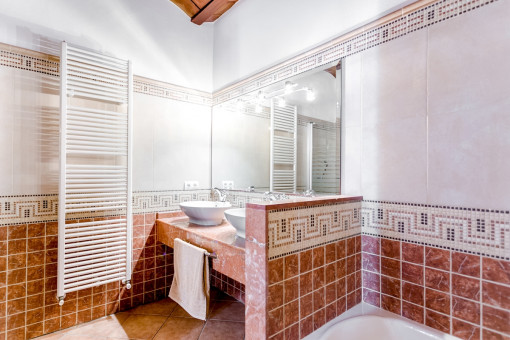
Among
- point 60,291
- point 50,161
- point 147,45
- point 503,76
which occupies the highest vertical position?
point 147,45

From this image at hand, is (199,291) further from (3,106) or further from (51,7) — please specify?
(51,7)

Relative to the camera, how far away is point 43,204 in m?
1.87

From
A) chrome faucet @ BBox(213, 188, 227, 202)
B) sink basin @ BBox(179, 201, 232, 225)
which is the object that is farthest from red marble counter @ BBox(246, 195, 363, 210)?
chrome faucet @ BBox(213, 188, 227, 202)

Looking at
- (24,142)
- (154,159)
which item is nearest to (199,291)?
(154,159)

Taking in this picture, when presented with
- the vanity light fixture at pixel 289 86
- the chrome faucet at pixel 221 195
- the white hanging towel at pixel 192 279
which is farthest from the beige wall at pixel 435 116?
the chrome faucet at pixel 221 195

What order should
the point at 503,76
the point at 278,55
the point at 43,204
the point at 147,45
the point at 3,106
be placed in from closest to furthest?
1. the point at 503,76
2. the point at 3,106
3. the point at 43,204
4. the point at 278,55
5. the point at 147,45

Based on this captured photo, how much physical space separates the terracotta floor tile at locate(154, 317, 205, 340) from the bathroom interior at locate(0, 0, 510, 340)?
14mm

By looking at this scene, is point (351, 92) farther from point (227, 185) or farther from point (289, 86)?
point (227, 185)

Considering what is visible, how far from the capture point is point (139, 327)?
2.01 metres

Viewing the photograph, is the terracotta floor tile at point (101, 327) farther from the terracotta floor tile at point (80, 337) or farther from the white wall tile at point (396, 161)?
the white wall tile at point (396, 161)

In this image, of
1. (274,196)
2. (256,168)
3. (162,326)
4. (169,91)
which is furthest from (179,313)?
(169,91)

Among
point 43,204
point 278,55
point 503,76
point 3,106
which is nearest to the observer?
point 503,76

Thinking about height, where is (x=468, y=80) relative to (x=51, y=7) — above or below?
below

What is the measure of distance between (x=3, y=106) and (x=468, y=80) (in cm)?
267
